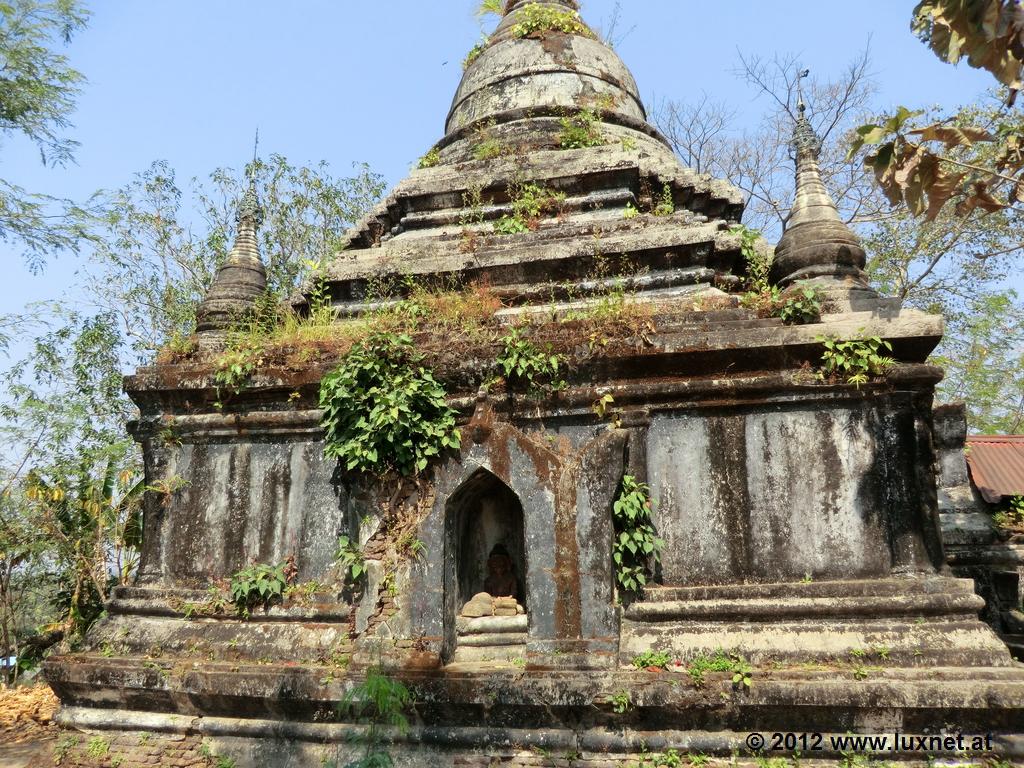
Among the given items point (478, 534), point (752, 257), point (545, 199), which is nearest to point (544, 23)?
point (545, 199)

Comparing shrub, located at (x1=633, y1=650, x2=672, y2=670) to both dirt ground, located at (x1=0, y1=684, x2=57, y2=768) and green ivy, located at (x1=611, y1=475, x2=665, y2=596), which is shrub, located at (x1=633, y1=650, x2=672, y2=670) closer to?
green ivy, located at (x1=611, y1=475, x2=665, y2=596)

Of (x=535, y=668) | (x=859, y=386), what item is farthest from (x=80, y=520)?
(x=859, y=386)

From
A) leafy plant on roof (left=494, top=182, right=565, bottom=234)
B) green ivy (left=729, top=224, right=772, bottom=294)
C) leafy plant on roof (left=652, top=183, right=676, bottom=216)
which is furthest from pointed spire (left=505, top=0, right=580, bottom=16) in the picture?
green ivy (left=729, top=224, right=772, bottom=294)

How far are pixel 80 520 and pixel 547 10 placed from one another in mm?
9790

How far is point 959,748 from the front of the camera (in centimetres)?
408

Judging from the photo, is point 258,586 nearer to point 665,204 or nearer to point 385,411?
point 385,411

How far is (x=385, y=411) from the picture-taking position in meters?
5.25

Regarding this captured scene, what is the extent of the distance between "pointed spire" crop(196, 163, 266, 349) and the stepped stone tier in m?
0.62

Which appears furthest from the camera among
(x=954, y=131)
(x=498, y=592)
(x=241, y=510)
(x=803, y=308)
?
(x=241, y=510)

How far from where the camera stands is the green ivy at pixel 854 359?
4.92 meters

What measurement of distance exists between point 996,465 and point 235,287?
11239 mm

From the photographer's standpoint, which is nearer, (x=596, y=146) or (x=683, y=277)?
(x=683, y=277)

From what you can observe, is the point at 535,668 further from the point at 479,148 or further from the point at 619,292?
the point at 479,148

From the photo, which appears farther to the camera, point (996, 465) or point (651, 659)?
point (996, 465)
